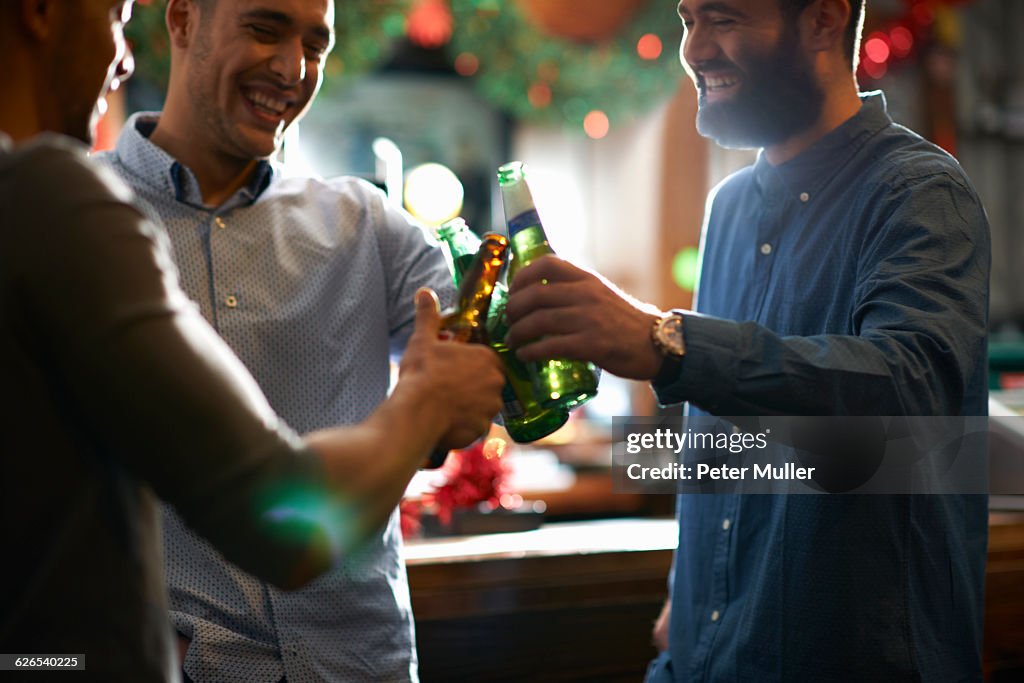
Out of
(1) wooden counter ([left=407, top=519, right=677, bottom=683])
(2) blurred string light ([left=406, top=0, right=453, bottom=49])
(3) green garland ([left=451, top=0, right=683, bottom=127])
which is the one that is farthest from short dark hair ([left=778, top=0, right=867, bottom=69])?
(2) blurred string light ([left=406, top=0, right=453, bottom=49])

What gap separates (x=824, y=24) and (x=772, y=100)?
0.48 ft

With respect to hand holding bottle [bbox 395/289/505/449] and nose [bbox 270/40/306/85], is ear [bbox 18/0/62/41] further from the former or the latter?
nose [bbox 270/40/306/85]

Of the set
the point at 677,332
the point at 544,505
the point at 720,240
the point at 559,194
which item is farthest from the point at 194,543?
the point at 559,194

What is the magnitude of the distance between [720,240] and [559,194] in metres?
4.13

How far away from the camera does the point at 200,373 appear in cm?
72

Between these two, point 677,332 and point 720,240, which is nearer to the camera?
point 677,332

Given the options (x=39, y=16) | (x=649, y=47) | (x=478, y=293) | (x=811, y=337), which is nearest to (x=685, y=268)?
(x=649, y=47)

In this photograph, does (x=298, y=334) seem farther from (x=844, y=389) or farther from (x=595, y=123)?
(x=595, y=123)

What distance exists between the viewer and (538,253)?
130 centimetres

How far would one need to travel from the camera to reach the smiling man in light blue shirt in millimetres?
1324

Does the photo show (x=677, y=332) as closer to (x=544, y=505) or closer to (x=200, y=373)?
(x=200, y=373)

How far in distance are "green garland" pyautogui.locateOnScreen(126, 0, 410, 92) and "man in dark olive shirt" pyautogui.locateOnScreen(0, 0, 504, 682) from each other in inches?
100

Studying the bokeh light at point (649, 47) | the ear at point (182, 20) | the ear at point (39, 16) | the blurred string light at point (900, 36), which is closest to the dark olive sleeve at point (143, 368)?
the ear at point (39, 16)

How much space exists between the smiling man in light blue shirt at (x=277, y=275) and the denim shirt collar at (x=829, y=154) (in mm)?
532
